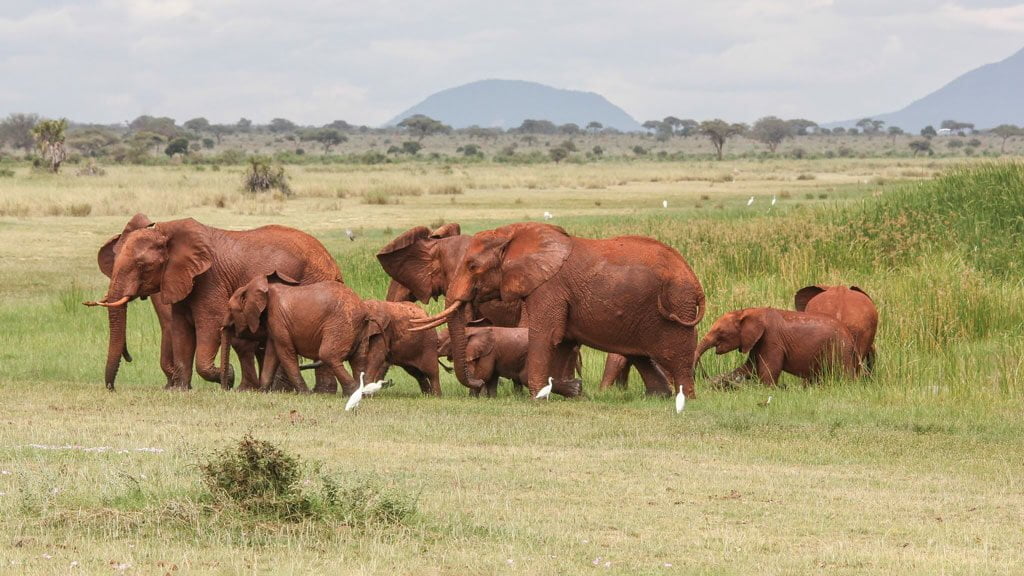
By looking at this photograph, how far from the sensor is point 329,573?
7.42 meters

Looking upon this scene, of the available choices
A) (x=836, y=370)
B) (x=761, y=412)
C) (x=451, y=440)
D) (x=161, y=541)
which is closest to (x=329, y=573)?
(x=161, y=541)

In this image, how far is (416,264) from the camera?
696 inches

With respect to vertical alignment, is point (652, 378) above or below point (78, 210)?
above

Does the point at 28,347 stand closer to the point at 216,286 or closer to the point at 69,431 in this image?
the point at 216,286

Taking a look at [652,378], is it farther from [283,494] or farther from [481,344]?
[283,494]

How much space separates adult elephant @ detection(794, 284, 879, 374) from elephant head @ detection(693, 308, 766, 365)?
3.87 feet

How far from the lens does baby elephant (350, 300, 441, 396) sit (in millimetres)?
15023

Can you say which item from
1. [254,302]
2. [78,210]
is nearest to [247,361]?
[254,302]

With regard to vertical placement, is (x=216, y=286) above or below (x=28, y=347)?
above

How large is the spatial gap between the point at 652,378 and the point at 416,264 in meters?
3.58

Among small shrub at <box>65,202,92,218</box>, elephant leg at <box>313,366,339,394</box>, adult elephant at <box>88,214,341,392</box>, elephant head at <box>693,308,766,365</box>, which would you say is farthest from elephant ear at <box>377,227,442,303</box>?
small shrub at <box>65,202,92,218</box>

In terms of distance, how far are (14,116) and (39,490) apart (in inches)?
4894

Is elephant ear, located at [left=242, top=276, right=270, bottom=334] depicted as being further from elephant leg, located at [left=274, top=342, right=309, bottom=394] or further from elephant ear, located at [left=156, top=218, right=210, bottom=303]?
elephant ear, located at [left=156, top=218, right=210, bottom=303]

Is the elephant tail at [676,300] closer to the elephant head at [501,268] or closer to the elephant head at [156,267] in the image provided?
the elephant head at [501,268]
